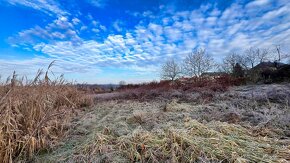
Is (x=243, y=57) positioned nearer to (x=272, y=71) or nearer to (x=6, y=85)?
(x=272, y=71)

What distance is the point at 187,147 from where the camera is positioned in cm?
282

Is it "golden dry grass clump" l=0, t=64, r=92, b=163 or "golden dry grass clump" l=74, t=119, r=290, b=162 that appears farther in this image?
"golden dry grass clump" l=0, t=64, r=92, b=163

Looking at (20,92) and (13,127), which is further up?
(20,92)

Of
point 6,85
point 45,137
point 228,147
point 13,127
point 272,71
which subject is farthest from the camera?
point 272,71

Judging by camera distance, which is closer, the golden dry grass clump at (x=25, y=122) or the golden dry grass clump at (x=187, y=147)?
the golden dry grass clump at (x=187, y=147)

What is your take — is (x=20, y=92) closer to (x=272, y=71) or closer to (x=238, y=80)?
(x=238, y=80)

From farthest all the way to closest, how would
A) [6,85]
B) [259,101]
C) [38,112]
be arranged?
[259,101] → [6,85] → [38,112]

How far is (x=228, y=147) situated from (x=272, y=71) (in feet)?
39.5

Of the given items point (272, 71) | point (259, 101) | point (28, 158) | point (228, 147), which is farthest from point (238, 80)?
point (28, 158)

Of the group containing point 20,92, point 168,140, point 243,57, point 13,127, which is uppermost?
point 243,57

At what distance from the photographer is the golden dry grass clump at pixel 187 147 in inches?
103

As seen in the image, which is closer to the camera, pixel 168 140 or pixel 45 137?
pixel 168 140

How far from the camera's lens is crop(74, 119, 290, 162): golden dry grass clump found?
2.63m

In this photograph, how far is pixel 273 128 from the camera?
11.9ft
